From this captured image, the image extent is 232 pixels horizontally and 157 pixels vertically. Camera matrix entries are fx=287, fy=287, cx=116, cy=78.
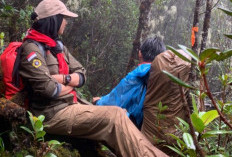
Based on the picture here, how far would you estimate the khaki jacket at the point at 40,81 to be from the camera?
2717mm

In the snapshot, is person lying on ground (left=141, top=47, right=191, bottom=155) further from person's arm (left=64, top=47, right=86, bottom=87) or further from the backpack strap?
the backpack strap

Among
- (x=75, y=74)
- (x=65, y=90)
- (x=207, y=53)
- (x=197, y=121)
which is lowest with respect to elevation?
(x=65, y=90)

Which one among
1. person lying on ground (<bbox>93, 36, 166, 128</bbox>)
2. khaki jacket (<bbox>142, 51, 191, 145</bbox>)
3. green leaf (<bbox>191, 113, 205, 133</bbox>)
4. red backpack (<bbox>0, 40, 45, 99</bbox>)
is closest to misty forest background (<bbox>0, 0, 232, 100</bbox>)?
person lying on ground (<bbox>93, 36, 166, 128</bbox>)

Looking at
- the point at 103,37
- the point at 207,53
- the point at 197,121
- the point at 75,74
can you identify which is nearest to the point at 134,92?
the point at 75,74

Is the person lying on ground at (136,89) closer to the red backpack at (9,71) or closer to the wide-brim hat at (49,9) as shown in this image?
the wide-brim hat at (49,9)

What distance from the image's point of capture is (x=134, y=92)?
3361 mm

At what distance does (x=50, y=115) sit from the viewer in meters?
2.84

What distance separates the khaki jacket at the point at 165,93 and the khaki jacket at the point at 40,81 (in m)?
0.91

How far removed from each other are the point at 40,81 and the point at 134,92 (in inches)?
45.1

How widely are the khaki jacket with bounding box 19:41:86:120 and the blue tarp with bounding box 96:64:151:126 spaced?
73cm

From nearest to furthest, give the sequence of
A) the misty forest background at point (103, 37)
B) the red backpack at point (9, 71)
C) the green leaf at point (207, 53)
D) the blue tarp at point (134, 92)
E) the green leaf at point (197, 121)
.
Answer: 1. the green leaf at point (207, 53)
2. the green leaf at point (197, 121)
3. the red backpack at point (9, 71)
4. the blue tarp at point (134, 92)
5. the misty forest background at point (103, 37)

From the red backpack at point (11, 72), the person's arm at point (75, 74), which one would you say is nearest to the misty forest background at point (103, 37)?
the person's arm at point (75, 74)

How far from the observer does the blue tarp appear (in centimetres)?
333

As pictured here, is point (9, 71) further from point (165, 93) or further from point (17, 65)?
point (165, 93)
